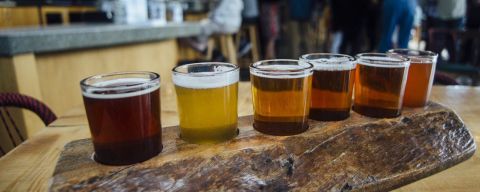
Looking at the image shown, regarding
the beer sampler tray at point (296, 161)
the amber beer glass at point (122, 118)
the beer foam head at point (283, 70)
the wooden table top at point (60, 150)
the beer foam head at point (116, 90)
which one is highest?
the beer foam head at point (283, 70)

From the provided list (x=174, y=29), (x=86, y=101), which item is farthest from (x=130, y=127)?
(x=174, y=29)

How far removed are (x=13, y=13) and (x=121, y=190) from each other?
445cm

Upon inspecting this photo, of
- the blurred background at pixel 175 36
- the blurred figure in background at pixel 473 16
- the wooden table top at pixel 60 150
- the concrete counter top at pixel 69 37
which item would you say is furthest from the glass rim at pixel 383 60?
the blurred figure in background at pixel 473 16

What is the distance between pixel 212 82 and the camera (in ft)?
2.39

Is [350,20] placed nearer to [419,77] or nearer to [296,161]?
[419,77]

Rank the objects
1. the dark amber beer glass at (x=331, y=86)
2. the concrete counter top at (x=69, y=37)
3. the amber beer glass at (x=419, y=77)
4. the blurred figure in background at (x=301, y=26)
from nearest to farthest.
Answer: the dark amber beer glass at (x=331, y=86), the amber beer glass at (x=419, y=77), the concrete counter top at (x=69, y=37), the blurred figure in background at (x=301, y=26)

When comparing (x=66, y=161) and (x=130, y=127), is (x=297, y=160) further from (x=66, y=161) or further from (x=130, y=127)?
(x=66, y=161)

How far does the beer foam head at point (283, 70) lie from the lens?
76cm

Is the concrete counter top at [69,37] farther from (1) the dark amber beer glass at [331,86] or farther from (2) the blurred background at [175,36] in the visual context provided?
(1) the dark amber beer glass at [331,86]

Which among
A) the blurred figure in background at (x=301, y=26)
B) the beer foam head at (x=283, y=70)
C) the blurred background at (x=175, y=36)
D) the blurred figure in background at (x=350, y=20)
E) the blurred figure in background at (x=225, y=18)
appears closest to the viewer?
the beer foam head at (x=283, y=70)

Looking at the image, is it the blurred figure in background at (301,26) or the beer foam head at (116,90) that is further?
the blurred figure in background at (301,26)

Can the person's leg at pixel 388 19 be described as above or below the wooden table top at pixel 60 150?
above

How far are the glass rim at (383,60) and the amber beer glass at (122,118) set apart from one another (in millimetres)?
538

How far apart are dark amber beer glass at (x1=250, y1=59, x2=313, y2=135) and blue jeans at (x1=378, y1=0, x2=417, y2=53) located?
3.23 m
